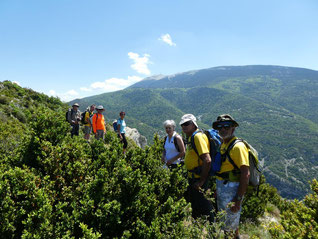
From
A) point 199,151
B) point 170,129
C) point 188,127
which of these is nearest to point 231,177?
point 199,151

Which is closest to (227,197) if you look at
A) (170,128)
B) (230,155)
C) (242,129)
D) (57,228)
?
(230,155)

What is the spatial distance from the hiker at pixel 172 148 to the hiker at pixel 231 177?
115 cm

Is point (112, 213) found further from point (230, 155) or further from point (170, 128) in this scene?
point (170, 128)

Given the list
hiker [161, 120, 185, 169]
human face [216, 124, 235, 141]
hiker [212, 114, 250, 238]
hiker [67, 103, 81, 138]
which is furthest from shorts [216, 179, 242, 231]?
hiker [67, 103, 81, 138]

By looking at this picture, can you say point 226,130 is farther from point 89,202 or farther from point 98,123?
point 98,123

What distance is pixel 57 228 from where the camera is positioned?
1.80 m

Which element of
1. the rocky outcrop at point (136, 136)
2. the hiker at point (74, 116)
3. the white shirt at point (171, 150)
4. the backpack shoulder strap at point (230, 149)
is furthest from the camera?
the rocky outcrop at point (136, 136)

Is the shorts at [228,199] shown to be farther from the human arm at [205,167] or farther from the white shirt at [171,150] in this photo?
the white shirt at [171,150]

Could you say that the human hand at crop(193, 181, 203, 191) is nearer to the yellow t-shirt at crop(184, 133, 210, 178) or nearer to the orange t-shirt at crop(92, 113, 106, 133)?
the yellow t-shirt at crop(184, 133, 210, 178)

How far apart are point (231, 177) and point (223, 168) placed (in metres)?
0.18

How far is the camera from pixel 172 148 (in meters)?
4.30

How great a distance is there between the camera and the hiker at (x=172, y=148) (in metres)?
4.17

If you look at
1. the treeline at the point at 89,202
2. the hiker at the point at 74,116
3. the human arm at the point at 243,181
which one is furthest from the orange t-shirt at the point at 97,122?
the human arm at the point at 243,181

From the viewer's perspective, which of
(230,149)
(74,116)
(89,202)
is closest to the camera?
(89,202)
